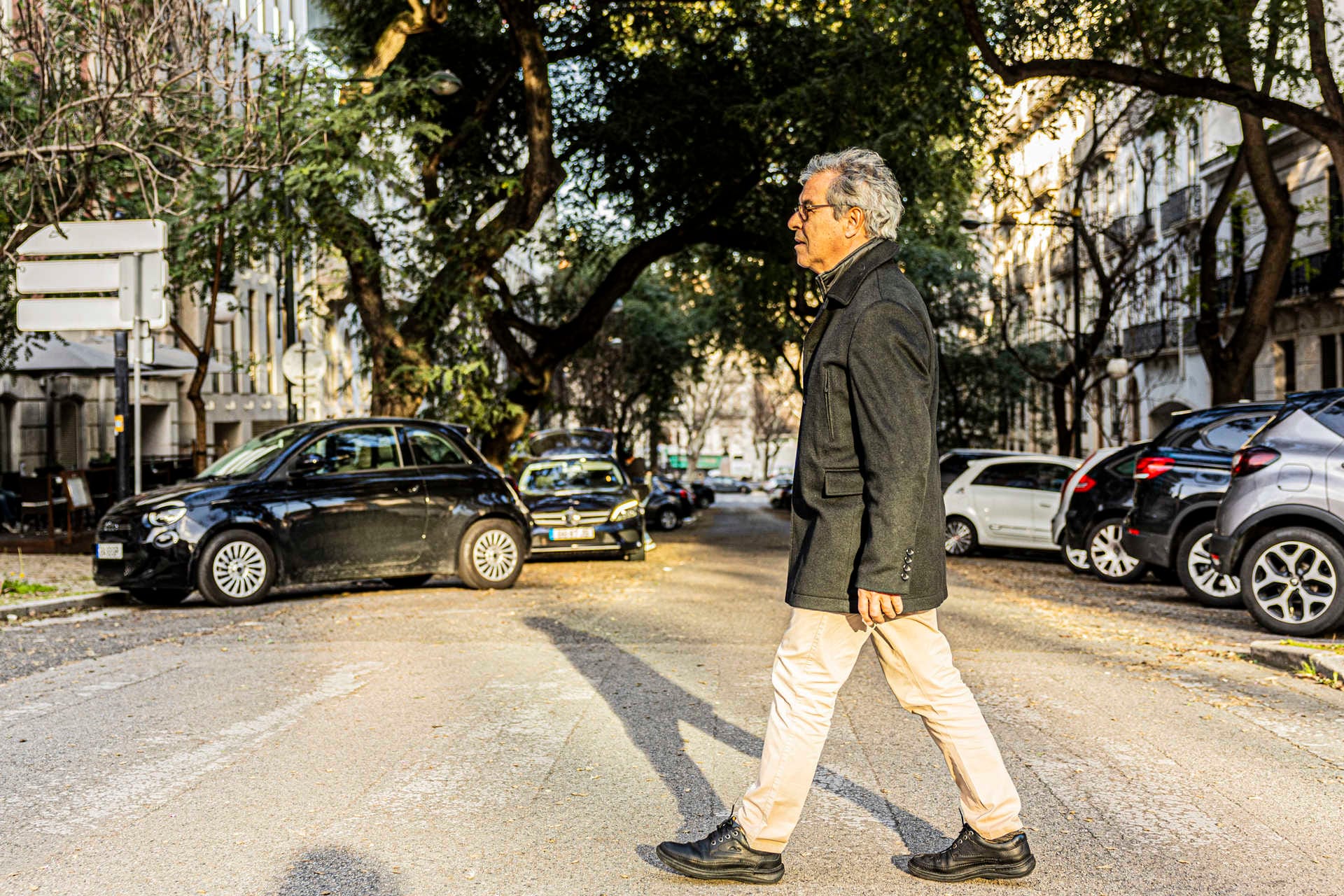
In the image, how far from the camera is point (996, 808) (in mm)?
4477

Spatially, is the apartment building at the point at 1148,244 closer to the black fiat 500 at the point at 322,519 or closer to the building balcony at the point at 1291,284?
the building balcony at the point at 1291,284

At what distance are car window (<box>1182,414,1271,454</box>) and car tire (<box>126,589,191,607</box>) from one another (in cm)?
951

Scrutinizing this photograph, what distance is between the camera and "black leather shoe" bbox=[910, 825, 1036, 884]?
14.8 ft

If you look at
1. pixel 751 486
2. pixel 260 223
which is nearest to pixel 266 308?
pixel 260 223

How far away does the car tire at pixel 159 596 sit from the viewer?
44.3 feet

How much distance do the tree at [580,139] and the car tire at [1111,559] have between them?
6.02 m

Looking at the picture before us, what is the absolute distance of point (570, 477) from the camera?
2086 centimetres

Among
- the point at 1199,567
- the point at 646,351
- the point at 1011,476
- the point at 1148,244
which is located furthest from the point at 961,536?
the point at 646,351

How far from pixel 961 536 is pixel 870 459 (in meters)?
18.8

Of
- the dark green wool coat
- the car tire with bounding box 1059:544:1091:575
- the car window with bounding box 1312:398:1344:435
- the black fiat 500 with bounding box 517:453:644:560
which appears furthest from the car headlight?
the car tire with bounding box 1059:544:1091:575

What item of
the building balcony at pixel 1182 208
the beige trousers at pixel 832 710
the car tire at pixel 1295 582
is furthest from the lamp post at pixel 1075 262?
the beige trousers at pixel 832 710

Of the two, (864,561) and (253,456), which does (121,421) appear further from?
(864,561)

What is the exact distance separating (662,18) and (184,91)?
446 inches

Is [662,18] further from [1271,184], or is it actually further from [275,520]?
[275,520]
